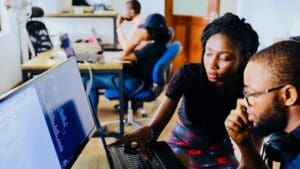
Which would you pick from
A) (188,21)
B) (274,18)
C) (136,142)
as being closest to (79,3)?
(188,21)

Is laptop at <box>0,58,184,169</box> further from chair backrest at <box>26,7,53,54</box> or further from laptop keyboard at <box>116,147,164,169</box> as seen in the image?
chair backrest at <box>26,7,53,54</box>

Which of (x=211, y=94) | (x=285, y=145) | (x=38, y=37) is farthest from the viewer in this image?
(x=38, y=37)

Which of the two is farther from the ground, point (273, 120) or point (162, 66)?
point (273, 120)

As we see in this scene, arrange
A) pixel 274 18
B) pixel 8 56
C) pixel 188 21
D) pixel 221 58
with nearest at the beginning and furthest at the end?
pixel 221 58 → pixel 274 18 → pixel 8 56 → pixel 188 21

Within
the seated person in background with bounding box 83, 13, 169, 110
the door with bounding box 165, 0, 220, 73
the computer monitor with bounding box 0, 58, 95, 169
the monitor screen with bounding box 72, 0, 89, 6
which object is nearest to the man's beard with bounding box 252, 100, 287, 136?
the computer monitor with bounding box 0, 58, 95, 169

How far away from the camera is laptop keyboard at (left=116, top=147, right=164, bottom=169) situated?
1.19m

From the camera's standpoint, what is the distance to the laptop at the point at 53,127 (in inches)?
28.9

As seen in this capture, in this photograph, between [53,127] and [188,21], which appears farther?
[188,21]

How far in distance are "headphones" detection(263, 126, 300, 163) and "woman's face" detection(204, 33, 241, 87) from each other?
0.38 meters

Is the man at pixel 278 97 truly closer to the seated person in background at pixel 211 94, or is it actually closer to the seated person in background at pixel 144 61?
the seated person in background at pixel 211 94

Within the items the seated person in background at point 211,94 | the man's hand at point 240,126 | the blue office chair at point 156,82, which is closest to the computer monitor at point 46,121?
the seated person in background at point 211,94

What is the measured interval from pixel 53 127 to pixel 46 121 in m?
0.05

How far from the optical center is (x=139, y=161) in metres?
1.24

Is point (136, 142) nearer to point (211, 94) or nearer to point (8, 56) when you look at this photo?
point (211, 94)
